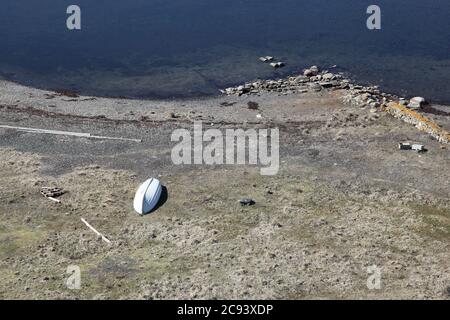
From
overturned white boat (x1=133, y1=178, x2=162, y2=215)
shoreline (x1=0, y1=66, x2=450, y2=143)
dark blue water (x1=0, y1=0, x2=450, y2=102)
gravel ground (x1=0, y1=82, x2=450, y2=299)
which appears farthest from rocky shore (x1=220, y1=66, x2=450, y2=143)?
overturned white boat (x1=133, y1=178, x2=162, y2=215)

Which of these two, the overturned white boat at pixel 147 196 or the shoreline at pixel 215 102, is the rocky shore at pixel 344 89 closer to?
the shoreline at pixel 215 102

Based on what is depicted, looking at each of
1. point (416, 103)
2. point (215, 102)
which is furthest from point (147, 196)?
point (416, 103)

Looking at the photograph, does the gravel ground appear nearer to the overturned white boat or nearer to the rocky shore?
the overturned white boat

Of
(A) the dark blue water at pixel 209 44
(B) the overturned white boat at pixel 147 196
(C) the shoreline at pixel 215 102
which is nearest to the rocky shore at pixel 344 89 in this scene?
(C) the shoreline at pixel 215 102

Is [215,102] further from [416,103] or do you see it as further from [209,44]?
[416,103]
